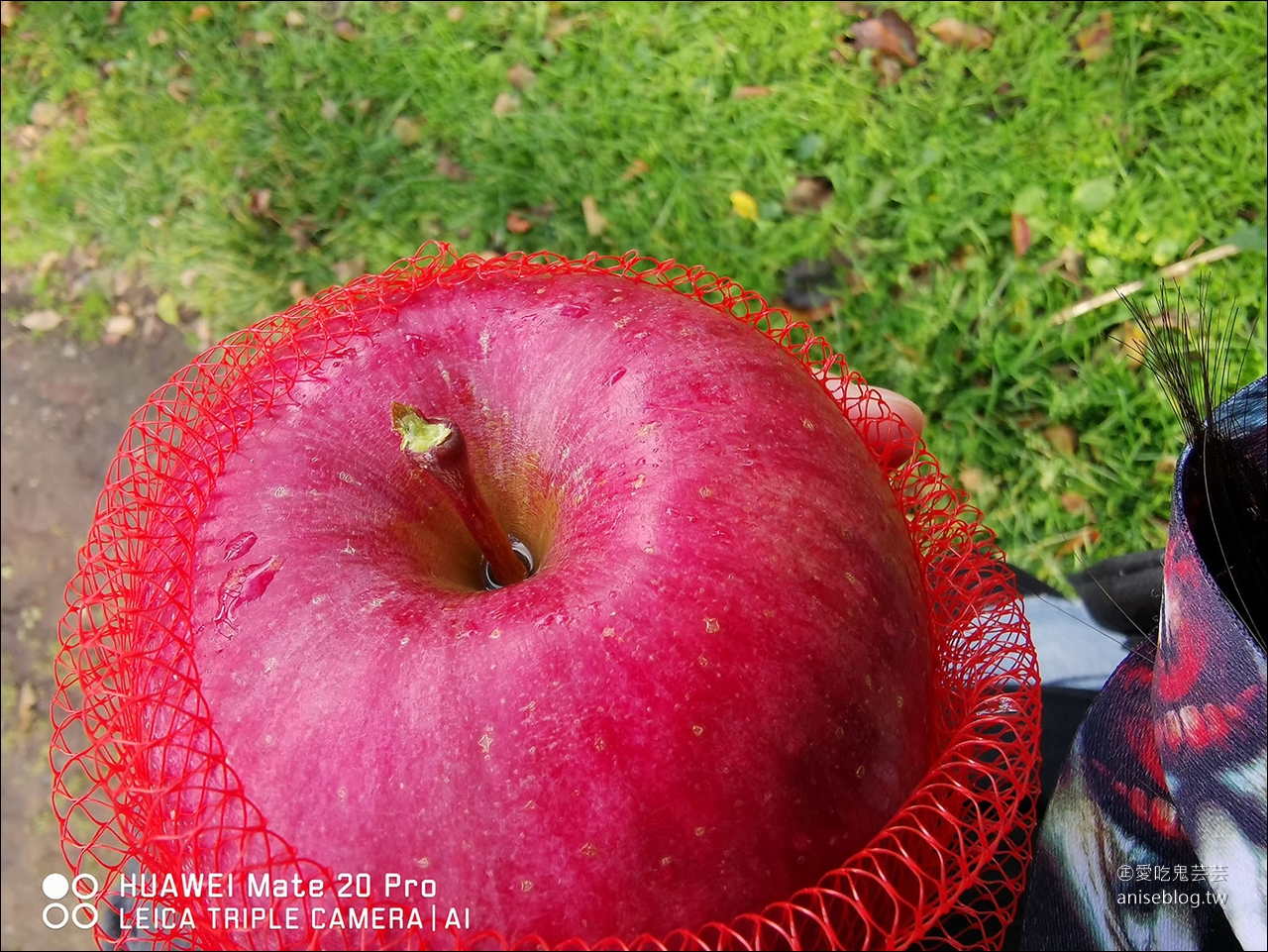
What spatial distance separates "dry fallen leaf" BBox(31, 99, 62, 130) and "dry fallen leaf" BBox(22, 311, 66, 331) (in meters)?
0.65

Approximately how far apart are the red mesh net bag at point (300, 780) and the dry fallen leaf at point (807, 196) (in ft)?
4.22

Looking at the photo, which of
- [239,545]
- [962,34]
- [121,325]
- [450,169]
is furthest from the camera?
[121,325]

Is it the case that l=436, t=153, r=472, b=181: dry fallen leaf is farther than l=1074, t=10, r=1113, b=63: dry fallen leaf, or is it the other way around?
l=436, t=153, r=472, b=181: dry fallen leaf

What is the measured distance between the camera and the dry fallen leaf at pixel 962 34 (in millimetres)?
2578

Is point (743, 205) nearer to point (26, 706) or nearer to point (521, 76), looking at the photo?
point (521, 76)

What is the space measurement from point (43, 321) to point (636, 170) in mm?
1898

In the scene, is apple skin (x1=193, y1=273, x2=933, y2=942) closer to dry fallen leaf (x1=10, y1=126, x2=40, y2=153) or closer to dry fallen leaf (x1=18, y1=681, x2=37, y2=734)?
dry fallen leaf (x1=18, y1=681, x2=37, y2=734)

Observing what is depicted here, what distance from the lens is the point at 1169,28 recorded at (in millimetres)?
2438

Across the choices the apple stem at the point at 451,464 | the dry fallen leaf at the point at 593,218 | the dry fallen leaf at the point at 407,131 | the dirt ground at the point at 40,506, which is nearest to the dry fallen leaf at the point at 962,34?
the dry fallen leaf at the point at 593,218

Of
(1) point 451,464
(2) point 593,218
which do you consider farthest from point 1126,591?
(2) point 593,218

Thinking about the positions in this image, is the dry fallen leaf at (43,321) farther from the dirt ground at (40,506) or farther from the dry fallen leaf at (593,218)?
the dry fallen leaf at (593,218)

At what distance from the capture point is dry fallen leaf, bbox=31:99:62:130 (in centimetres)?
321

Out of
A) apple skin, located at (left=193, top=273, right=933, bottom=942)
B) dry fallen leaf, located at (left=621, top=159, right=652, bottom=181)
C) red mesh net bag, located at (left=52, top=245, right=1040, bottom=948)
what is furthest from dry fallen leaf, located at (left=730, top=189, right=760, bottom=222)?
apple skin, located at (left=193, top=273, right=933, bottom=942)

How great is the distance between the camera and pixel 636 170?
8.94ft
